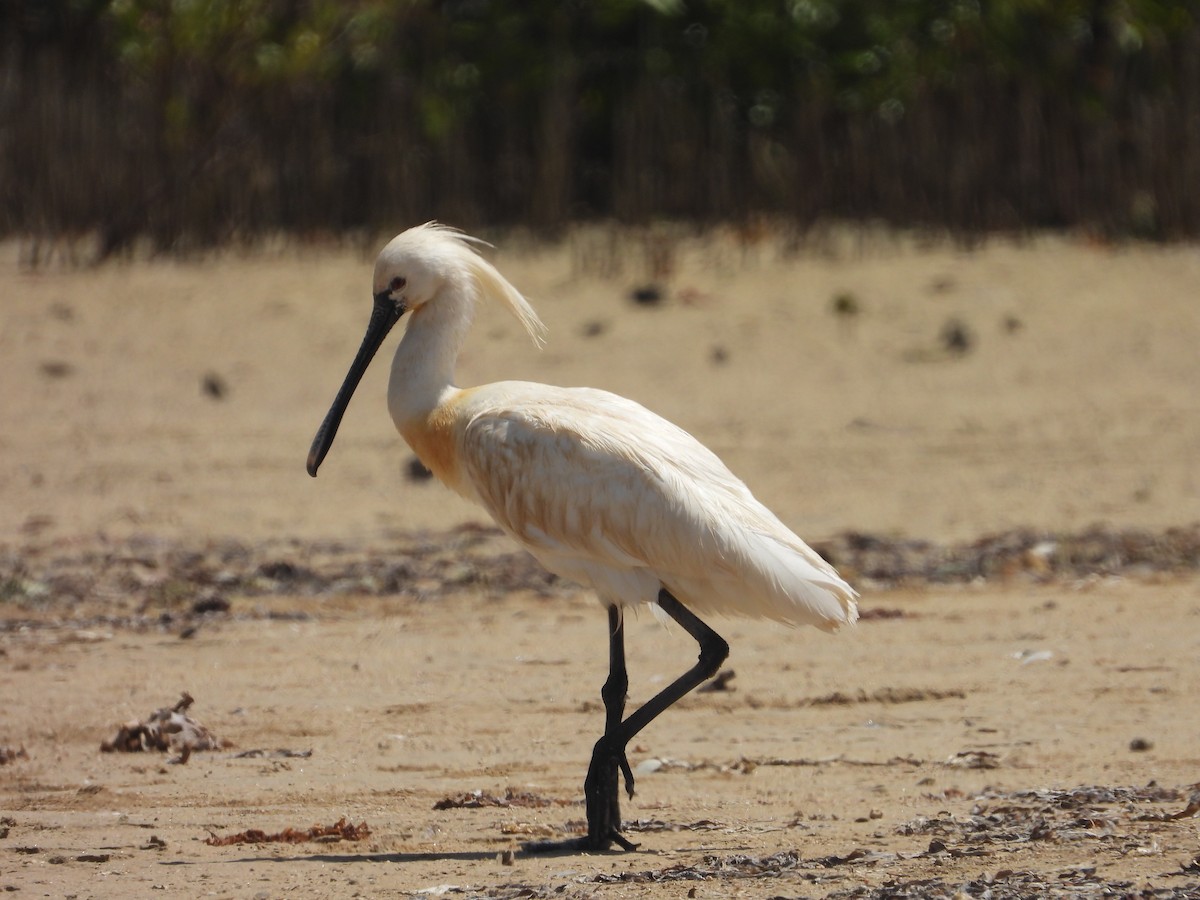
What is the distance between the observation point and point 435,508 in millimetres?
10148

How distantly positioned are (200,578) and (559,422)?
344cm

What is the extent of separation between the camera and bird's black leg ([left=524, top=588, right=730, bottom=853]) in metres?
5.40

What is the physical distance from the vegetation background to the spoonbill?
8.89 m

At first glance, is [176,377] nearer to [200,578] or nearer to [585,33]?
[200,578]

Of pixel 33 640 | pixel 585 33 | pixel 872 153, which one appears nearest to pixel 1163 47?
pixel 872 153

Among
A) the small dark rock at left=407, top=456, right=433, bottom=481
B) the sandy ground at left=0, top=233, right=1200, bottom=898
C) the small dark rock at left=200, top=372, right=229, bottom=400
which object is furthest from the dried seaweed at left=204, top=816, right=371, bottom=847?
the small dark rock at left=200, top=372, right=229, bottom=400

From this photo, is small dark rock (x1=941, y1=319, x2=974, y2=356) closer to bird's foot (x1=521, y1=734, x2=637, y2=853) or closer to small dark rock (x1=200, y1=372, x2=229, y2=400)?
small dark rock (x1=200, y1=372, x2=229, y2=400)

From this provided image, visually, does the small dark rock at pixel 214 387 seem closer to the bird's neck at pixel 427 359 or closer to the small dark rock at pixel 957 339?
the small dark rock at pixel 957 339

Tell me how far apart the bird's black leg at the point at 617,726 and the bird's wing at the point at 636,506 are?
13cm

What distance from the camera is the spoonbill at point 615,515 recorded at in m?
5.56

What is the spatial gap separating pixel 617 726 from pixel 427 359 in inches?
53.0

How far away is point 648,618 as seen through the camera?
8148 millimetres

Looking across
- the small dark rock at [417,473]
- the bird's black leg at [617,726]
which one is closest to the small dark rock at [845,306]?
the small dark rock at [417,473]

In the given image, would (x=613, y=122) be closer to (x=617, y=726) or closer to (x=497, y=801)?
(x=497, y=801)
